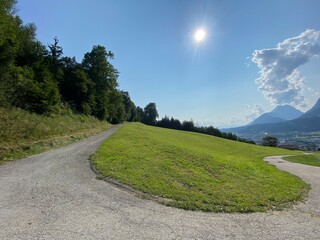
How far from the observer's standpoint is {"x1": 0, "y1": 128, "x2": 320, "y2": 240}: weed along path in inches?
245

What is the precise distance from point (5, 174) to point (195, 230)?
9.43 metres

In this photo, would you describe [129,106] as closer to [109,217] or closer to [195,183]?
[195,183]

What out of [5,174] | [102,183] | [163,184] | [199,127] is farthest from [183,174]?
[199,127]

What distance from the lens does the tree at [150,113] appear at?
131 m

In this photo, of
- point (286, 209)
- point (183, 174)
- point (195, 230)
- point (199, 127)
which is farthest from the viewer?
point (199, 127)

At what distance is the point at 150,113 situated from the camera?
134 meters

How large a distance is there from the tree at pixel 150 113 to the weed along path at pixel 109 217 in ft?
393

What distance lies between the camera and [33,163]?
1388 cm

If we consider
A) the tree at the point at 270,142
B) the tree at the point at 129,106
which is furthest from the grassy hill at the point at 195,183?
the tree at the point at 270,142

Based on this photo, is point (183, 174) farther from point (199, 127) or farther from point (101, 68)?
point (199, 127)

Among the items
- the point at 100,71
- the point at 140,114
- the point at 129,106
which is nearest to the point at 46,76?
the point at 100,71

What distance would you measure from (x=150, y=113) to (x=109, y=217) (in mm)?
126817

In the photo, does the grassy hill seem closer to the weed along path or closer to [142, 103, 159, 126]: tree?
the weed along path

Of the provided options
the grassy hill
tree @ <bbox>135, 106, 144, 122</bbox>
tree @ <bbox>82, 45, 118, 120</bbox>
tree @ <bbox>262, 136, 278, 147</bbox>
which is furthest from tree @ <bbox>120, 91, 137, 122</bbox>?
the grassy hill
